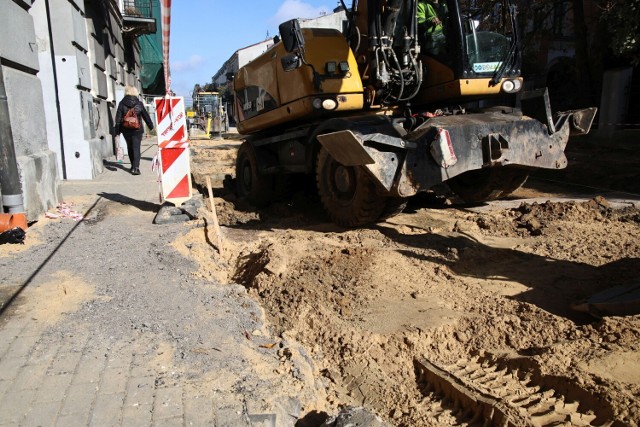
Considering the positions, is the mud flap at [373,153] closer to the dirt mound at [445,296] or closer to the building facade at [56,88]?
the dirt mound at [445,296]

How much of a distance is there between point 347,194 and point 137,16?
18.2 m

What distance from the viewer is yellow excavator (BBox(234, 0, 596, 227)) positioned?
557 centimetres

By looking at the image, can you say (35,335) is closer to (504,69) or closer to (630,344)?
(630,344)

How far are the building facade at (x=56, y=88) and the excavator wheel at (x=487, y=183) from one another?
5825 millimetres

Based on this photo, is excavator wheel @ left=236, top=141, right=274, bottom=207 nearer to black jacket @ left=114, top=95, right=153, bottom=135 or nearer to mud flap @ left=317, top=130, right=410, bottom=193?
black jacket @ left=114, top=95, right=153, bottom=135

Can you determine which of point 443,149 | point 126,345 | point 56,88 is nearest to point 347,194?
point 443,149

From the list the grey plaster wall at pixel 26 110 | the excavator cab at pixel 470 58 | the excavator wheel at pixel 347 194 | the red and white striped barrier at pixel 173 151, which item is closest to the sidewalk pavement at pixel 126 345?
the grey plaster wall at pixel 26 110

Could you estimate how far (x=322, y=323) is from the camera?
3975mm

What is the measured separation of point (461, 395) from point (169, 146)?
5087 millimetres

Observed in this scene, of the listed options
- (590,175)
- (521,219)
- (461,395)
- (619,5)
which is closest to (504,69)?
(521,219)

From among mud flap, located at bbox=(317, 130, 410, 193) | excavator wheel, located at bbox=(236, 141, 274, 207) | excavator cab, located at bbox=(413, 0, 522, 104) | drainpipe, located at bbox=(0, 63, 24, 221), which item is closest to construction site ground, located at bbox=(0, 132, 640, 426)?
drainpipe, located at bbox=(0, 63, 24, 221)

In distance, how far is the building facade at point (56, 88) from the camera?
6395mm

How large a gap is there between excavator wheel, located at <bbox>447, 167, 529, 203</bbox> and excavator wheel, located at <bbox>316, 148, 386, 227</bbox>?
2.04m

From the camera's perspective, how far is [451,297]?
428 centimetres
